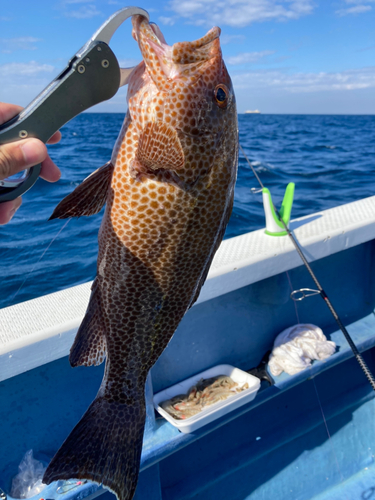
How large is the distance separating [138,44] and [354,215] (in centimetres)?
359

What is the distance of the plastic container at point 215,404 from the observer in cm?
324

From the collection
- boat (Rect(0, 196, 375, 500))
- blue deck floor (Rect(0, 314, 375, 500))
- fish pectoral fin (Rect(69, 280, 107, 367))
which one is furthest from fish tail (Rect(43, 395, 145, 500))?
blue deck floor (Rect(0, 314, 375, 500))

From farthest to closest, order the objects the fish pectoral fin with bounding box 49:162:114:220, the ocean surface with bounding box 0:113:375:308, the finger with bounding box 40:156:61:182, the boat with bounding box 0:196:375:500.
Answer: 1. the ocean surface with bounding box 0:113:375:308
2. the boat with bounding box 0:196:375:500
3. the finger with bounding box 40:156:61:182
4. the fish pectoral fin with bounding box 49:162:114:220

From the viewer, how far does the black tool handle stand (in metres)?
1.38

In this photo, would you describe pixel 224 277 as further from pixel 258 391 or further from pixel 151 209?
pixel 151 209

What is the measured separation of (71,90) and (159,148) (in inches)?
15.2

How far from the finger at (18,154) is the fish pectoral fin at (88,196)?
9.7 inches

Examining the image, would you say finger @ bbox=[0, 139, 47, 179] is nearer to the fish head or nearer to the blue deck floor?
the fish head

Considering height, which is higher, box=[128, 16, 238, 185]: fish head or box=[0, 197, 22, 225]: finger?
box=[128, 16, 238, 185]: fish head

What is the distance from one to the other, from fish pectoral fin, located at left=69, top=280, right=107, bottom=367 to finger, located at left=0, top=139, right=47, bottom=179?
633mm

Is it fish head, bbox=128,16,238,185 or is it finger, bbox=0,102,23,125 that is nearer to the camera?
finger, bbox=0,102,23,125

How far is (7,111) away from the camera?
5.08 ft

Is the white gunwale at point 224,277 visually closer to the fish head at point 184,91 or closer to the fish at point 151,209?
the fish at point 151,209

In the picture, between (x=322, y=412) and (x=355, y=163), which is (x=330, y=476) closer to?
(x=322, y=412)
